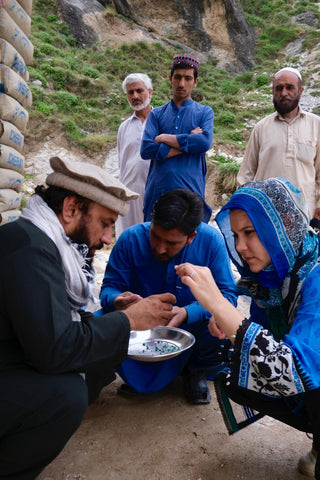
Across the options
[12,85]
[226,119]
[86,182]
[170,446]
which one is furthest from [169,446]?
[226,119]

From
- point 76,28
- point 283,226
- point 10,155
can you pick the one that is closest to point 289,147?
point 283,226

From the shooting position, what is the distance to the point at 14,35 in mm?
3348

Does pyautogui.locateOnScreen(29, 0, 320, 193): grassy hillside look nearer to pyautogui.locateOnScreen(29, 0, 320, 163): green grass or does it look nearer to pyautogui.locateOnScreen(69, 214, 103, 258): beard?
pyautogui.locateOnScreen(29, 0, 320, 163): green grass

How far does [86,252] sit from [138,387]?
1.14 metres

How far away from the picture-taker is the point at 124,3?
20.2 m

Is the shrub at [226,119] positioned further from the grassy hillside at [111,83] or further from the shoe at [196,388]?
the shoe at [196,388]

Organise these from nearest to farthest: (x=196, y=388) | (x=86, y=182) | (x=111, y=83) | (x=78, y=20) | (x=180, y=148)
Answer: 1. (x=86, y=182)
2. (x=196, y=388)
3. (x=180, y=148)
4. (x=111, y=83)
5. (x=78, y=20)

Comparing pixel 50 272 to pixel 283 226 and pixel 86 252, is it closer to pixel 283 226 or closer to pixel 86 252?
pixel 86 252

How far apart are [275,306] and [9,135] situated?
8.45ft

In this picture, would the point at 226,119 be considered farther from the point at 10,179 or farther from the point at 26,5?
the point at 10,179

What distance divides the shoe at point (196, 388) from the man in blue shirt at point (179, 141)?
1.81 metres

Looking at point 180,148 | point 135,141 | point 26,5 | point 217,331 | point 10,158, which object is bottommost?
point 217,331

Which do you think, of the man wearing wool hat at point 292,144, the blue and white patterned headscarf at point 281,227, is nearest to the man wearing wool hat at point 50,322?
the blue and white patterned headscarf at point 281,227

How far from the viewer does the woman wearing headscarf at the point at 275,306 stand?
169 cm
